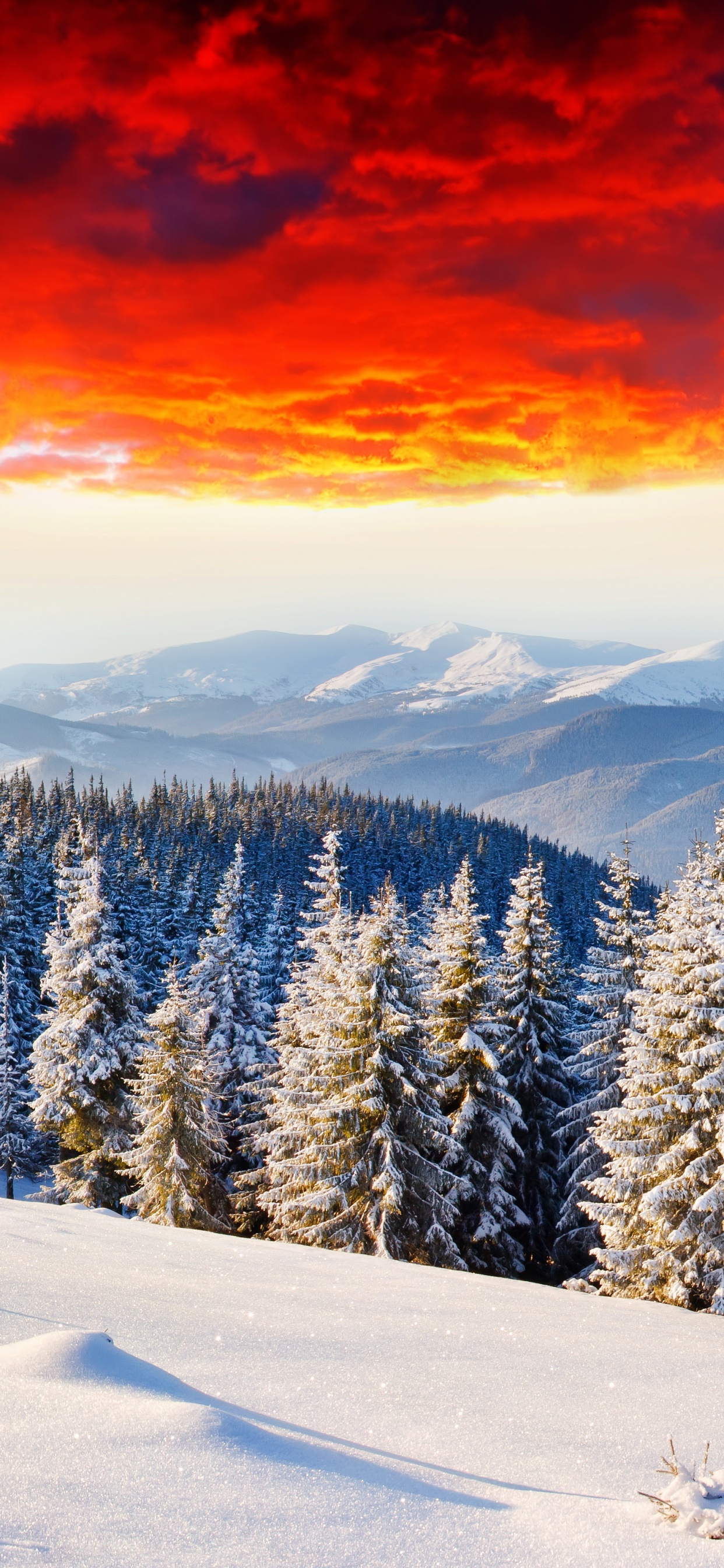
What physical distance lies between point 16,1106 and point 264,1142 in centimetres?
1795

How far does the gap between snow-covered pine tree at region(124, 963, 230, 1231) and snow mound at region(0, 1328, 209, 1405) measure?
19688 mm

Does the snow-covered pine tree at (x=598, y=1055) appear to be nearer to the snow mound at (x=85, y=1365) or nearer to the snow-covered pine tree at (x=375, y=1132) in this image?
the snow-covered pine tree at (x=375, y=1132)

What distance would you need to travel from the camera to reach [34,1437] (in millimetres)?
4277

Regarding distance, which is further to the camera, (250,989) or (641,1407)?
(250,989)

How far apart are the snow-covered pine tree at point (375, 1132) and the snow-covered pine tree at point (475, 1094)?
1.53 metres

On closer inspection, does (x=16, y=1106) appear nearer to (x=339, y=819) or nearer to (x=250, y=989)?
(x=250, y=989)

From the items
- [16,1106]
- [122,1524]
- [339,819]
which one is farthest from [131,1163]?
[339,819]

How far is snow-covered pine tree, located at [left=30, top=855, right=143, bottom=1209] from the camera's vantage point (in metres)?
28.2

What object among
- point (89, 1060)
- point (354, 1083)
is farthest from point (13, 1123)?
point (354, 1083)

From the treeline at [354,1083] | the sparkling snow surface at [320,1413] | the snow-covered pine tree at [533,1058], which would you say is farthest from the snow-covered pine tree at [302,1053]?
the sparkling snow surface at [320,1413]

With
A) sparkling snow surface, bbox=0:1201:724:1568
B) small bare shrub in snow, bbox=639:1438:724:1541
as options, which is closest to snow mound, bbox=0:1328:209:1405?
sparkling snow surface, bbox=0:1201:724:1568

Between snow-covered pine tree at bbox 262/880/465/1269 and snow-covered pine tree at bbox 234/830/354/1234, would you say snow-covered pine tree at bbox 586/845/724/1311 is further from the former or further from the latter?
snow-covered pine tree at bbox 234/830/354/1234

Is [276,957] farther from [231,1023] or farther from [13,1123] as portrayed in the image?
[231,1023]

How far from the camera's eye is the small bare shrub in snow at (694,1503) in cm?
391
